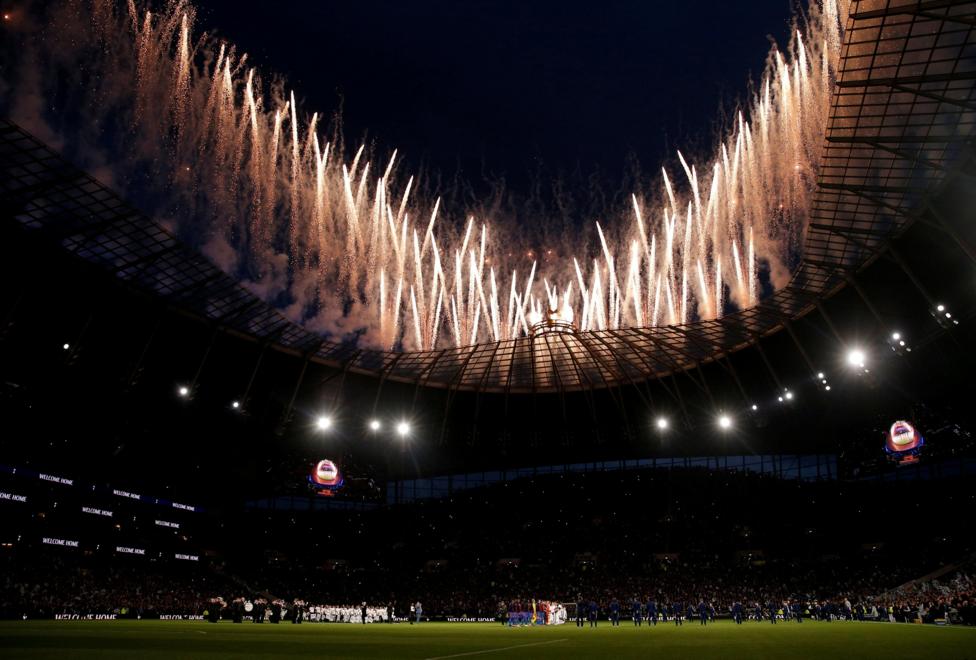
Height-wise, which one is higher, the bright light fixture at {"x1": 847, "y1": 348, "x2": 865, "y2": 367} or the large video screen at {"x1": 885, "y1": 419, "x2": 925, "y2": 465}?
the bright light fixture at {"x1": 847, "y1": 348, "x2": 865, "y2": 367}

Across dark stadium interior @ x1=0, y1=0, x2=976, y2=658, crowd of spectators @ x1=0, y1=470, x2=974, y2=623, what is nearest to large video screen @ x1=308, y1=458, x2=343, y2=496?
dark stadium interior @ x1=0, y1=0, x2=976, y2=658

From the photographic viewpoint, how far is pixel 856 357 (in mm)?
45844

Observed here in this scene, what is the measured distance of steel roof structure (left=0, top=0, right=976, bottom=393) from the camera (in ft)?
83.9

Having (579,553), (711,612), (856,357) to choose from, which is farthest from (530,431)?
(856,357)

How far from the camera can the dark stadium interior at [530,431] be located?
34375 millimetres

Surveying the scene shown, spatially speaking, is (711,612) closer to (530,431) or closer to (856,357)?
(856,357)

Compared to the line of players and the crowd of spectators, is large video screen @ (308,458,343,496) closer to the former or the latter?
the crowd of spectators

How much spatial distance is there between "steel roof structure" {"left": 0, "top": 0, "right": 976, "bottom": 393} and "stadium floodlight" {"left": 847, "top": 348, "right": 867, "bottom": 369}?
406cm

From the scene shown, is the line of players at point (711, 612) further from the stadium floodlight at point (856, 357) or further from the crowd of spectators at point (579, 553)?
the stadium floodlight at point (856, 357)

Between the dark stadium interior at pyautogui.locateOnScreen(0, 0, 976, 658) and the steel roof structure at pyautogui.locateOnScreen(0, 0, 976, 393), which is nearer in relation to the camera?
the steel roof structure at pyautogui.locateOnScreen(0, 0, 976, 393)

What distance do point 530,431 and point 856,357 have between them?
98.4 ft

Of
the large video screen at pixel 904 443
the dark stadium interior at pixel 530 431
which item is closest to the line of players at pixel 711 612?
the dark stadium interior at pixel 530 431

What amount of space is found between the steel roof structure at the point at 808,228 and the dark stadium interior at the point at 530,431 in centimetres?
16

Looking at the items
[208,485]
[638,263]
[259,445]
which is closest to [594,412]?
[638,263]
